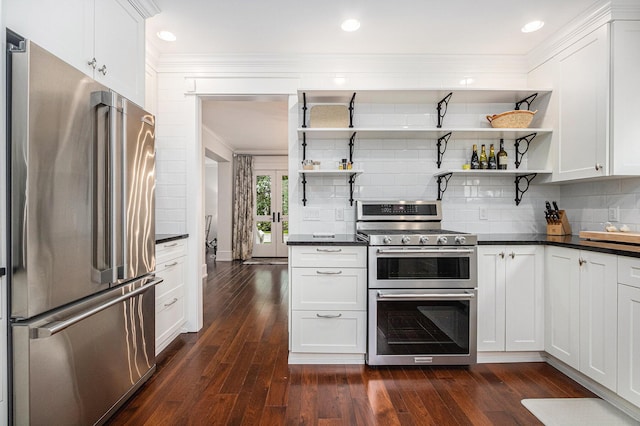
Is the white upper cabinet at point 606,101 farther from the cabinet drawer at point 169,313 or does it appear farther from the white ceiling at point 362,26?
the cabinet drawer at point 169,313

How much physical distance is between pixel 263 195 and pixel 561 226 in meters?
6.23

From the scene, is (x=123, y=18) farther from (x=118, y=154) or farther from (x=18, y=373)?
(x=18, y=373)

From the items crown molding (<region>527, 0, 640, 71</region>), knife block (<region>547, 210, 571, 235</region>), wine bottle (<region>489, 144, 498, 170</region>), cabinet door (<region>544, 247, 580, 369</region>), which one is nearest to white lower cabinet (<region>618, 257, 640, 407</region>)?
cabinet door (<region>544, 247, 580, 369</region>)

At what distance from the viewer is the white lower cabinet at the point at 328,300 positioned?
2494 millimetres

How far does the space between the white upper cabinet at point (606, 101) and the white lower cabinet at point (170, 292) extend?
324 centimetres

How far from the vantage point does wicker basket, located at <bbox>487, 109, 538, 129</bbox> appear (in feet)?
9.25

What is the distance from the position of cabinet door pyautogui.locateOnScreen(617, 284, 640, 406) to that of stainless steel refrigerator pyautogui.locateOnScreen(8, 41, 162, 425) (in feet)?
9.05

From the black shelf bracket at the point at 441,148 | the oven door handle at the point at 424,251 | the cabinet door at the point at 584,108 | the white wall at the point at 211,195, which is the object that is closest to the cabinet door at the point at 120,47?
the oven door handle at the point at 424,251

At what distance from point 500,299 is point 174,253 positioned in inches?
103

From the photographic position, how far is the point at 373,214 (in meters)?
3.02

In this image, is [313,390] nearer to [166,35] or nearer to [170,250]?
[170,250]

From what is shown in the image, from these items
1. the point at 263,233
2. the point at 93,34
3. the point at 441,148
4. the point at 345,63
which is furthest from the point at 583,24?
the point at 263,233

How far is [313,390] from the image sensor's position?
2.15m

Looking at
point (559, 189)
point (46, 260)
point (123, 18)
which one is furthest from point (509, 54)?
point (46, 260)
